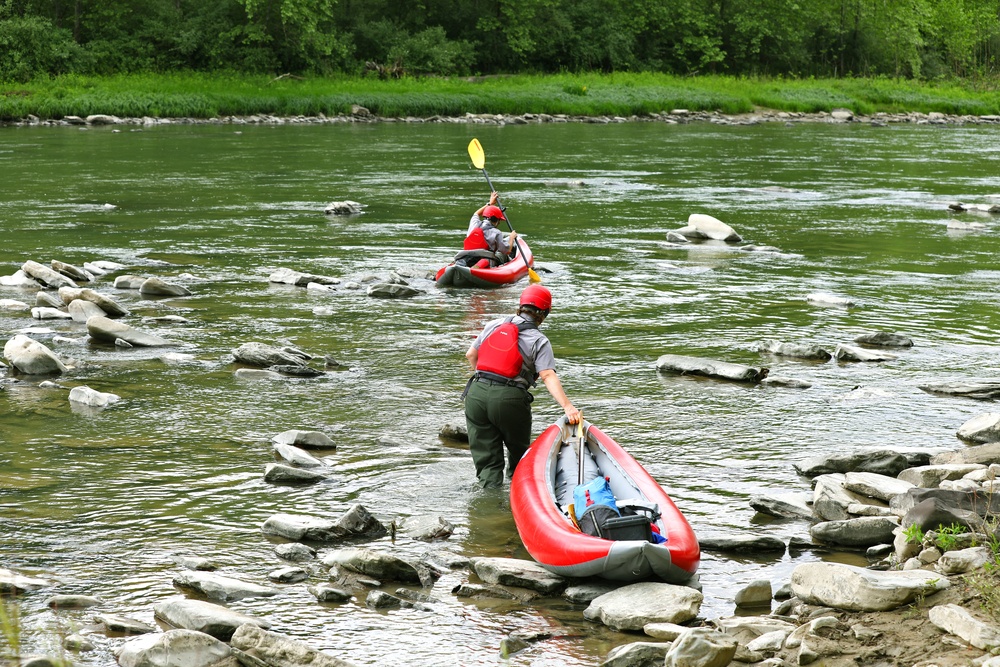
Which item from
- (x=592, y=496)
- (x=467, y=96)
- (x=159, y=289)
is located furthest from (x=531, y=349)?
(x=467, y=96)

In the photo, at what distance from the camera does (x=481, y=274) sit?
13.2m

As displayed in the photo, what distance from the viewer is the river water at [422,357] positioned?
18.5 ft

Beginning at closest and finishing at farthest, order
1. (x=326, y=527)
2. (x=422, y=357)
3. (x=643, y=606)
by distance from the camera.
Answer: (x=643, y=606)
(x=326, y=527)
(x=422, y=357)

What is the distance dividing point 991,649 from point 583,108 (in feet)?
130

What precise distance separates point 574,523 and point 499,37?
46.8 meters

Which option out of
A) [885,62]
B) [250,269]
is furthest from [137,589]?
[885,62]

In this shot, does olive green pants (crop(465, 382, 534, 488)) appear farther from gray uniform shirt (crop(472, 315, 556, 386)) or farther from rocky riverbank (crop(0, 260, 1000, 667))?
rocky riverbank (crop(0, 260, 1000, 667))

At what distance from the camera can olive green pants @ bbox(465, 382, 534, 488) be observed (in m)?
6.71

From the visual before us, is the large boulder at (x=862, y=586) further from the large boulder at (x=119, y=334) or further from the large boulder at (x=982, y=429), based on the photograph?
the large boulder at (x=119, y=334)

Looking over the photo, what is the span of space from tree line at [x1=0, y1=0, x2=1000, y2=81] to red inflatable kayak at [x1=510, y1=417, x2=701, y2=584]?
3543 centimetres

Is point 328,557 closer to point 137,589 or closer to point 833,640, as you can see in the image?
point 137,589

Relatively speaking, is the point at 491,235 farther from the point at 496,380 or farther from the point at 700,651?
the point at 700,651

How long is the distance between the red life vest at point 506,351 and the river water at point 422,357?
29.8 inches

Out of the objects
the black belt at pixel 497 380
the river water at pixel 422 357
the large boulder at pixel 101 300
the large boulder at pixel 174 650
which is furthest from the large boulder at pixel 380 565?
the large boulder at pixel 101 300
